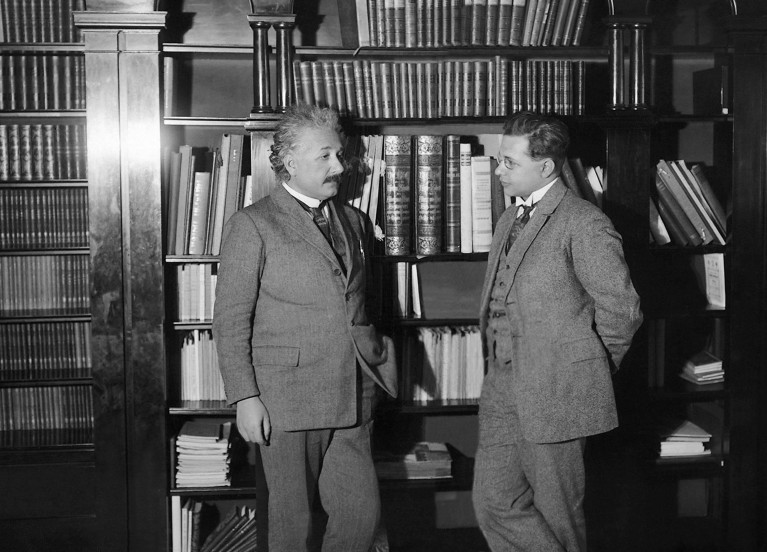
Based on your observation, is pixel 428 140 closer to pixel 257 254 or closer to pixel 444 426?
pixel 257 254

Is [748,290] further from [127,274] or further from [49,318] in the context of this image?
[49,318]

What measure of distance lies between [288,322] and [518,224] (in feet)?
2.63

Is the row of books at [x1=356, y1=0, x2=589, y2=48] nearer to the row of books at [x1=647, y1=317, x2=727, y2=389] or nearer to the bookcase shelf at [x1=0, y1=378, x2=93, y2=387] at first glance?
the row of books at [x1=647, y1=317, x2=727, y2=389]

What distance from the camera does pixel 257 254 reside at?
8.63 feet

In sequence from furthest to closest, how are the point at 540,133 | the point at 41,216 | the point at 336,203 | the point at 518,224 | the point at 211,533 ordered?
the point at 211,533, the point at 41,216, the point at 336,203, the point at 518,224, the point at 540,133

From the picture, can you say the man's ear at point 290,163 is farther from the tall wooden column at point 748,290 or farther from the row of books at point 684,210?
the tall wooden column at point 748,290

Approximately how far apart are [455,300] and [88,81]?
169 cm

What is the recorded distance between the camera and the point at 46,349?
3365 mm

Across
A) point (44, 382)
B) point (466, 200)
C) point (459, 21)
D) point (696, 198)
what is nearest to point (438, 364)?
point (466, 200)

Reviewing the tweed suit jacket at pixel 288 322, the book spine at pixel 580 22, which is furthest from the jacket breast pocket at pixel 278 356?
the book spine at pixel 580 22

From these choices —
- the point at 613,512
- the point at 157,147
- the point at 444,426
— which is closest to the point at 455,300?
the point at 444,426

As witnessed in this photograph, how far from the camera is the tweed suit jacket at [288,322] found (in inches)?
103

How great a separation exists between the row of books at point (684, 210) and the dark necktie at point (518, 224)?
Result: 85cm

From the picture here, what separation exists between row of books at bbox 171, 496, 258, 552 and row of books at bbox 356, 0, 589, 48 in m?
1.89
